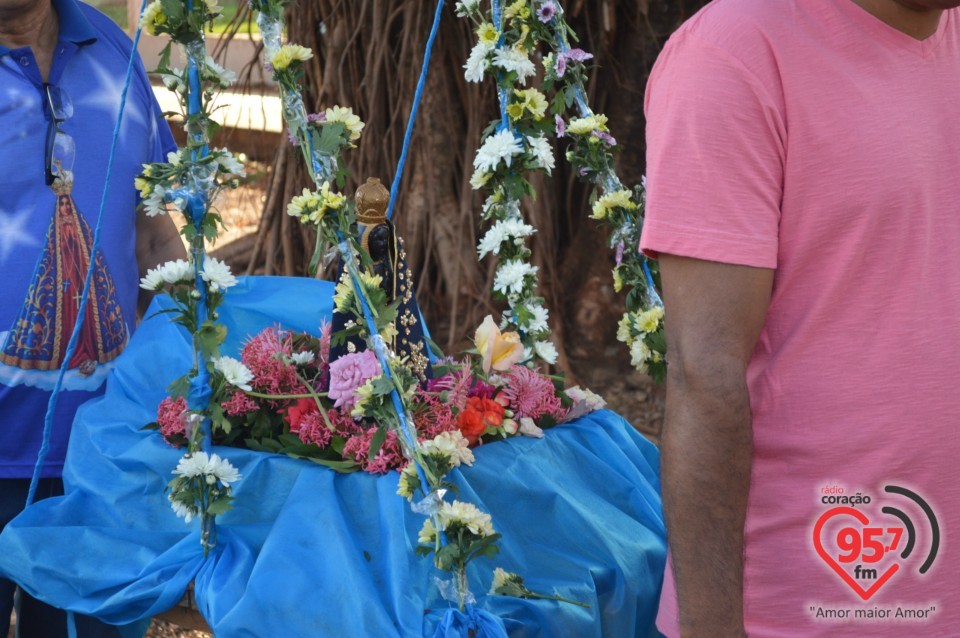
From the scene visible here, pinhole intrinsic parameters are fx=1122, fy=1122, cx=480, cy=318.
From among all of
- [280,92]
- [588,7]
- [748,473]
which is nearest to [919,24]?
[748,473]

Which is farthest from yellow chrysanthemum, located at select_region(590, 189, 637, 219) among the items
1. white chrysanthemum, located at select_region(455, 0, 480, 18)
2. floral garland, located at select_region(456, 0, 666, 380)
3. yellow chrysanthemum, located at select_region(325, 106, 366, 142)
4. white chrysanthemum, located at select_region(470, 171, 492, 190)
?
yellow chrysanthemum, located at select_region(325, 106, 366, 142)

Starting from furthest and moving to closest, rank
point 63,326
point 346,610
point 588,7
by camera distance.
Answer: point 588,7
point 63,326
point 346,610

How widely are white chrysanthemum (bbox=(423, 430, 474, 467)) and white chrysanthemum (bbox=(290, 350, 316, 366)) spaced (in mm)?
473

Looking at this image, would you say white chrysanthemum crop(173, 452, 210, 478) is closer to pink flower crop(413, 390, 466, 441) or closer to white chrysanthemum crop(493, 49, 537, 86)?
pink flower crop(413, 390, 466, 441)

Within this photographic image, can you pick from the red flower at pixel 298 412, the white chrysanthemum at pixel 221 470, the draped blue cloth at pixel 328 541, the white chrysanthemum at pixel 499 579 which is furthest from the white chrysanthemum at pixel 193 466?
the white chrysanthemum at pixel 499 579

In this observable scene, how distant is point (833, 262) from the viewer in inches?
45.5

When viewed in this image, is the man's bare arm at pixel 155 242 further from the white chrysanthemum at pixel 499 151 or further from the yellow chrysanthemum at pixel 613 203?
the yellow chrysanthemum at pixel 613 203

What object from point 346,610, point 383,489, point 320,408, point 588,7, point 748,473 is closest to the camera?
point 748,473

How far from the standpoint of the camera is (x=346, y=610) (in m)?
1.51

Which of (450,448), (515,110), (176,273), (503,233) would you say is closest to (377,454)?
(450,448)

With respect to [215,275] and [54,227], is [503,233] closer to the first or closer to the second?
[215,275]

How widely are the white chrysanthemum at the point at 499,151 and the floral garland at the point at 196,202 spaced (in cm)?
52

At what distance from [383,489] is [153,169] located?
589 mm

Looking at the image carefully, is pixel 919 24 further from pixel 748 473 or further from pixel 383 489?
pixel 383 489
